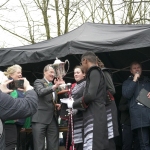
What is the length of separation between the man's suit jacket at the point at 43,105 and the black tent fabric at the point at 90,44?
50 centimetres

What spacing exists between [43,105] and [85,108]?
1.25 m

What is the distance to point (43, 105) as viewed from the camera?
478 centimetres

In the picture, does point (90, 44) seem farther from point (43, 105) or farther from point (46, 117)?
point (46, 117)

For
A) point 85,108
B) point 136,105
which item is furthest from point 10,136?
point 136,105

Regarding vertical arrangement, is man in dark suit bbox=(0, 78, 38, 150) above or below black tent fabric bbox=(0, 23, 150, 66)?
below

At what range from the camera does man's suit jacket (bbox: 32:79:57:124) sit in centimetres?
468

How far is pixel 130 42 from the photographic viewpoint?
440 centimetres

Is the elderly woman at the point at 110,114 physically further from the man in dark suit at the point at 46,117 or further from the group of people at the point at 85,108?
the man in dark suit at the point at 46,117

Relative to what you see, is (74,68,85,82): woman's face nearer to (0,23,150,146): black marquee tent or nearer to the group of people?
the group of people

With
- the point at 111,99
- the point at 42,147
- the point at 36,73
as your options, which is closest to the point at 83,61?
the point at 111,99

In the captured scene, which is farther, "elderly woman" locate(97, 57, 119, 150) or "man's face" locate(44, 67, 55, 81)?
"man's face" locate(44, 67, 55, 81)

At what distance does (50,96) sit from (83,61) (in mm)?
1217

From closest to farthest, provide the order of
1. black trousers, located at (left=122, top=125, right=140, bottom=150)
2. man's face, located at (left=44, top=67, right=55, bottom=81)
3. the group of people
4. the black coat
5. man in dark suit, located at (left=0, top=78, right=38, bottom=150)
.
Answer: man in dark suit, located at (left=0, top=78, right=38, bottom=150)
the group of people
the black coat
man's face, located at (left=44, top=67, right=55, bottom=81)
black trousers, located at (left=122, top=125, right=140, bottom=150)

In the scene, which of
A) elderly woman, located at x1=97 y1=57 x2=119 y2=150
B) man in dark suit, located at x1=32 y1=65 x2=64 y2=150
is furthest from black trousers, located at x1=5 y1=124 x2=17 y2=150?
elderly woman, located at x1=97 y1=57 x2=119 y2=150
